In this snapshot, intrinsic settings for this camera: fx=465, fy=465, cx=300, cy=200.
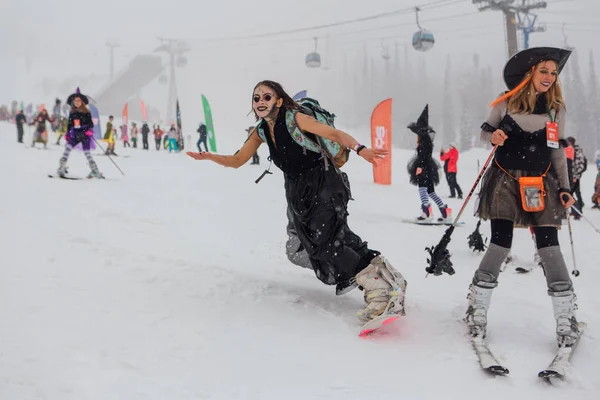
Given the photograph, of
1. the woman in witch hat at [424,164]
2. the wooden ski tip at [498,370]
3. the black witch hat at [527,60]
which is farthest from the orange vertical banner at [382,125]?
the wooden ski tip at [498,370]

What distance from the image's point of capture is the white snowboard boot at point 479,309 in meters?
3.06

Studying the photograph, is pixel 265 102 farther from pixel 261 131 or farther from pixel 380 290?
pixel 380 290

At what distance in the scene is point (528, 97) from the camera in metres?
3.11

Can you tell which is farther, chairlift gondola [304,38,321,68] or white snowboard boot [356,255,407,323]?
chairlift gondola [304,38,321,68]

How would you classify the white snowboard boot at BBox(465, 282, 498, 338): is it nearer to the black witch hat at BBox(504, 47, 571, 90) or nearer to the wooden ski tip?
the wooden ski tip

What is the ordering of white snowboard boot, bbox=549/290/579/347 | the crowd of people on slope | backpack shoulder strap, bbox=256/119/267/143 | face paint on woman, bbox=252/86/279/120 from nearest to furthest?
white snowboard boot, bbox=549/290/579/347
the crowd of people on slope
face paint on woman, bbox=252/86/279/120
backpack shoulder strap, bbox=256/119/267/143

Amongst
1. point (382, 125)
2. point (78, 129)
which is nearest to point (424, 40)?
point (382, 125)

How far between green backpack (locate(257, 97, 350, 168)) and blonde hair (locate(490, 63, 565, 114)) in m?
1.18

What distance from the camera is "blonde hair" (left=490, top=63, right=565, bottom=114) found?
3086 mm

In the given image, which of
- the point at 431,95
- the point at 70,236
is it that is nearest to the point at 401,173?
the point at 70,236

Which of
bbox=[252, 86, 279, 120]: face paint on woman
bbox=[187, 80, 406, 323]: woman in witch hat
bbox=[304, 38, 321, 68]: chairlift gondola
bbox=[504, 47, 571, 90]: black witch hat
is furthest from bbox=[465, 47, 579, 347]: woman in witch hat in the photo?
bbox=[304, 38, 321, 68]: chairlift gondola

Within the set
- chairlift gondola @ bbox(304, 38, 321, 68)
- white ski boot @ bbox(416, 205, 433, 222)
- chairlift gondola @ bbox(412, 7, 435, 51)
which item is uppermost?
chairlift gondola @ bbox(304, 38, 321, 68)

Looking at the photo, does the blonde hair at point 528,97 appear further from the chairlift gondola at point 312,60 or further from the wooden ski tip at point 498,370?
the chairlift gondola at point 312,60

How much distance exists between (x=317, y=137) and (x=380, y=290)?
45.3 inches
